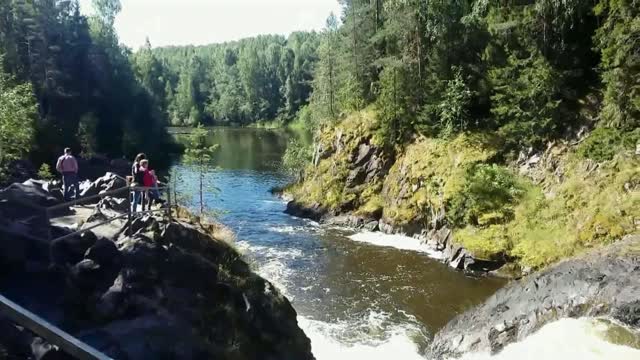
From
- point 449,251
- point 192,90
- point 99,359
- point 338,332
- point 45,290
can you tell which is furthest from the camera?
point 192,90

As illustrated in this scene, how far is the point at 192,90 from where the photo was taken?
Result: 153 m

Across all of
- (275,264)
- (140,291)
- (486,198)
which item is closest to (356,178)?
(486,198)

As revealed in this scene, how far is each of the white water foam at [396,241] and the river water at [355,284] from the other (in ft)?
0.20

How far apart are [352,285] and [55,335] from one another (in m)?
23.2

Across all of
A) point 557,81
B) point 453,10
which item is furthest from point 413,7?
point 557,81

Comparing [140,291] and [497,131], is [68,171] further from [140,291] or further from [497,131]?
[497,131]

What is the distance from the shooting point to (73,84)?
67375mm

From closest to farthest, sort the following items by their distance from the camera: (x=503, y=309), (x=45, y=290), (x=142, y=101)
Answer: (x=45, y=290) < (x=503, y=309) < (x=142, y=101)

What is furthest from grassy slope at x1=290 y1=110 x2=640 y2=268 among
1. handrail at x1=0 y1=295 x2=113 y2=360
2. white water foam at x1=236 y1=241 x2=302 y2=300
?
handrail at x1=0 y1=295 x2=113 y2=360

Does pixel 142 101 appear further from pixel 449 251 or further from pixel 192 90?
pixel 192 90

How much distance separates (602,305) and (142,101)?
73812 millimetres

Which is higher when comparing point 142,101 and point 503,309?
point 142,101

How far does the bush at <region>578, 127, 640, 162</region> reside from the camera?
83.6 ft

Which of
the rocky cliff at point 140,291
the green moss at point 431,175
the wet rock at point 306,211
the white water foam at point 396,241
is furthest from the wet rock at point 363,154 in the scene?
the rocky cliff at point 140,291
